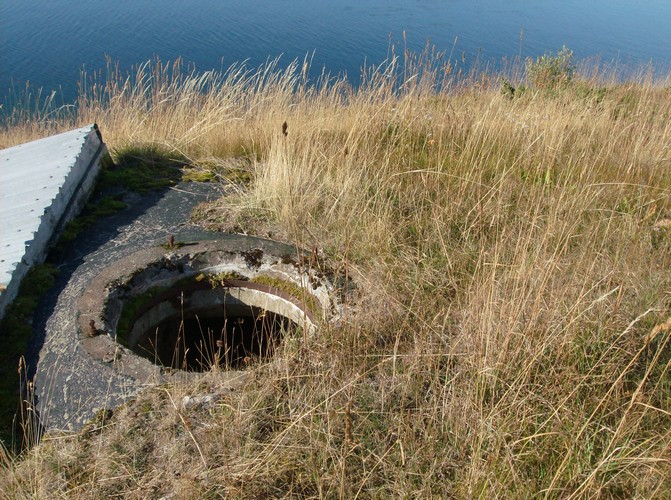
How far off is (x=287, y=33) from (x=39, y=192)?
11.4m

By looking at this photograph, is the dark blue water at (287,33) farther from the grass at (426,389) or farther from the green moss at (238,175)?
the grass at (426,389)

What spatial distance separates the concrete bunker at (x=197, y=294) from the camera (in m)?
3.18

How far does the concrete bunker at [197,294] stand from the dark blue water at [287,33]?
8.17m

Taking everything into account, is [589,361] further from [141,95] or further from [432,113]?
[141,95]

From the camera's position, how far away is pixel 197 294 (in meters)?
3.69

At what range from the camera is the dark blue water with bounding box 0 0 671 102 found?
12.1 meters

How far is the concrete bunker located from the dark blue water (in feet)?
26.8

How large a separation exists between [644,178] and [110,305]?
389 centimetres

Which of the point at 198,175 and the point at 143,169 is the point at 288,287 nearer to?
the point at 198,175

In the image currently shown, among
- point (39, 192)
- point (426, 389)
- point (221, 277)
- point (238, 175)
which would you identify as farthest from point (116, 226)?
point (426, 389)

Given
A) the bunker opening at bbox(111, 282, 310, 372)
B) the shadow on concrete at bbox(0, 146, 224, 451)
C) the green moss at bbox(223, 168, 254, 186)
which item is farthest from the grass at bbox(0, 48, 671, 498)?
the green moss at bbox(223, 168, 254, 186)

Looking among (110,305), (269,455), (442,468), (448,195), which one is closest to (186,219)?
(110,305)

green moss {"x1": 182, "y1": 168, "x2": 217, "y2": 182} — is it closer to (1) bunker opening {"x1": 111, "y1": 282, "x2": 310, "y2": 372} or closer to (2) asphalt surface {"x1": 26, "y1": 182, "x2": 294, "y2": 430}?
(2) asphalt surface {"x1": 26, "y1": 182, "x2": 294, "y2": 430}

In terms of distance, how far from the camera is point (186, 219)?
12.9ft
